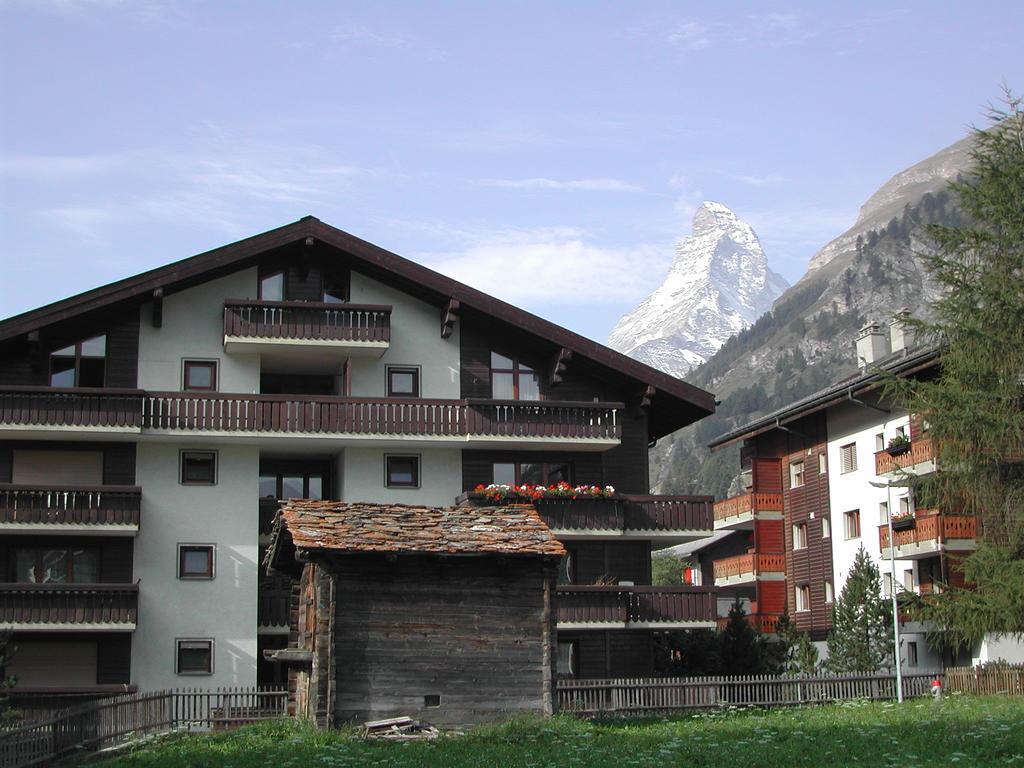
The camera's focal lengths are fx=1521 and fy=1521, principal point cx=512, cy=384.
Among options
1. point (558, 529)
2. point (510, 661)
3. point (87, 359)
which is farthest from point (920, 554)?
point (87, 359)

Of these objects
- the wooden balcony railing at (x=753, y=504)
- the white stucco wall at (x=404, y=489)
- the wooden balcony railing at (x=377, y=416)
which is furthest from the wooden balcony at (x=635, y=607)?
the wooden balcony railing at (x=753, y=504)

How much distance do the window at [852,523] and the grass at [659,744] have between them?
24121mm

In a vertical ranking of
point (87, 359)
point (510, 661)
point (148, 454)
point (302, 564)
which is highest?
point (87, 359)

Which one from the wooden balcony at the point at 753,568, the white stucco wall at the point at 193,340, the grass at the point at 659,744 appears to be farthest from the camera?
the wooden balcony at the point at 753,568

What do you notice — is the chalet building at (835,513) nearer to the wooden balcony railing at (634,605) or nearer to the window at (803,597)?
the window at (803,597)

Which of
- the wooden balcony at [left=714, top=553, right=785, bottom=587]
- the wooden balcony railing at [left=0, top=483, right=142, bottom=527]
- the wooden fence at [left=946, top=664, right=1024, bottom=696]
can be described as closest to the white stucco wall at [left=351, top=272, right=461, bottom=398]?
the wooden balcony railing at [left=0, top=483, right=142, bottom=527]

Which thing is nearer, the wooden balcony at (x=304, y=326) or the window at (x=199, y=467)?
the wooden balcony at (x=304, y=326)

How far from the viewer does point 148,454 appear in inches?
1737

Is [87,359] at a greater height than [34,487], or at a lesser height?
greater

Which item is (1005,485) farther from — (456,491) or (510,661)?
(456,491)

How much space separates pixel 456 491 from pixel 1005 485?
641 inches

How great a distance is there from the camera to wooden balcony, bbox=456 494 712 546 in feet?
144

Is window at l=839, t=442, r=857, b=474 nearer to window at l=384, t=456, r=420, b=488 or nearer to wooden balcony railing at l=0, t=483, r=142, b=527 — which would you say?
window at l=384, t=456, r=420, b=488

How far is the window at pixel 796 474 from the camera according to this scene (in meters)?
63.5
